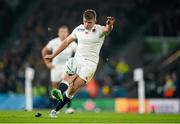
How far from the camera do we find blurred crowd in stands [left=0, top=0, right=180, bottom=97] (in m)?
33.5

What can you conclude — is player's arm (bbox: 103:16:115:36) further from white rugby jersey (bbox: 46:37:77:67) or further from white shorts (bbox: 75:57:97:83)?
white rugby jersey (bbox: 46:37:77:67)

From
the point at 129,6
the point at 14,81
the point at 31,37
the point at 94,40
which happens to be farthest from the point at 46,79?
the point at 94,40

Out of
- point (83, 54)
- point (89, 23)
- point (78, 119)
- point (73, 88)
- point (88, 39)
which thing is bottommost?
point (78, 119)

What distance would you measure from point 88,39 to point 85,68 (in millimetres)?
700

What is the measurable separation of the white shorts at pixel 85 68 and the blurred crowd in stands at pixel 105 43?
1422cm

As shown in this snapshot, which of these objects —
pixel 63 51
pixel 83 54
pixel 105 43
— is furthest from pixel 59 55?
pixel 105 43

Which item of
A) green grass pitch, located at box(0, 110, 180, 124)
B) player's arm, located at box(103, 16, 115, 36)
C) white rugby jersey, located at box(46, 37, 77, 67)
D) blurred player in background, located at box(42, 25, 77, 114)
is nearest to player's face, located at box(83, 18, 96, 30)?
player's arm, located at box(103, 16, 115, 36)

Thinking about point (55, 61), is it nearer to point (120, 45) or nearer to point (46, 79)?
point (46, 79)

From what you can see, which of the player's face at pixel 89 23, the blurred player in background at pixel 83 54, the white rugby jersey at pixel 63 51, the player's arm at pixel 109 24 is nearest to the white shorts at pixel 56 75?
the white rugby jersey at pixel 63 51

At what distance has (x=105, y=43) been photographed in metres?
37.0

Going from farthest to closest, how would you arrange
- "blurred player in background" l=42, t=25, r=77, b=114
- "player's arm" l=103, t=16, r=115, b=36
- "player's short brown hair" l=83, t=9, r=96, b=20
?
1. "blurred player in background" l=42, t=25, r=77, b=114
2. "player's short brown hair" l=83, t=9, r=96, b=20
3. "player's arm" l=103, t=16, r=115, b=36

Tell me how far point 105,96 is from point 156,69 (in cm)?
365

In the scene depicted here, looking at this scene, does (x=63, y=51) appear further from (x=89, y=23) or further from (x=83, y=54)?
(x=89, y=23)

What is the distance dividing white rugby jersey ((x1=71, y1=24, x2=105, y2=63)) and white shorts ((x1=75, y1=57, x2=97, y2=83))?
0.34 ft
